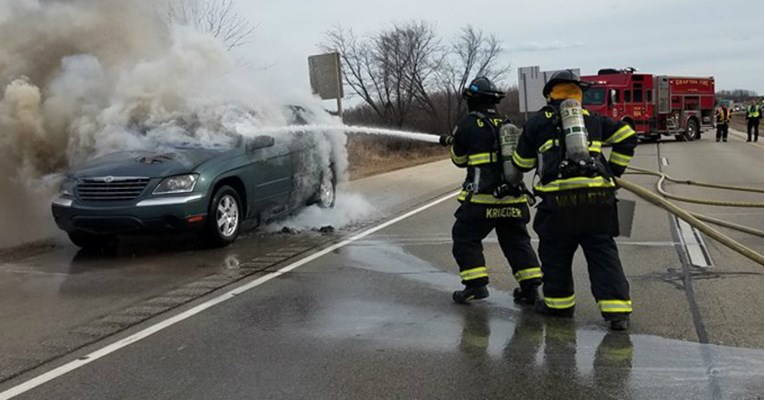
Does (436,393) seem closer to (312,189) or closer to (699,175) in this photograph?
(312,189)

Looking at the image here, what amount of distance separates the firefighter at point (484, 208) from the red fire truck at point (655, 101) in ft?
67.9

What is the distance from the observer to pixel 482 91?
5.15 metres

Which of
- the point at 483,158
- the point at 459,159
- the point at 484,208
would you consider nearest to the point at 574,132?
the point at 483,158

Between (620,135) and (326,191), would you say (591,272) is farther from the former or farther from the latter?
(326,191)

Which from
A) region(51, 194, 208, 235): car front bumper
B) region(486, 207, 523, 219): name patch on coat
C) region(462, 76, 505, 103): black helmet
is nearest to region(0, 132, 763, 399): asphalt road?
region(51, 194, 208, 235): car front bumper

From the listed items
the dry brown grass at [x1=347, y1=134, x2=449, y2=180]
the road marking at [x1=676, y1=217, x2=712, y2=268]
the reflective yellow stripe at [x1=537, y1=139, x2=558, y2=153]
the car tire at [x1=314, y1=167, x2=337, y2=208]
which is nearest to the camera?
the reflective yellow stripe at [x1=537, y1=139, x2=558, y2=153]

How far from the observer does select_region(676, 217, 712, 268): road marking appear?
6.34 metres

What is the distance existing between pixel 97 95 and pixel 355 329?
24.0ft

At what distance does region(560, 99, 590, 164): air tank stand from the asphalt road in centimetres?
118

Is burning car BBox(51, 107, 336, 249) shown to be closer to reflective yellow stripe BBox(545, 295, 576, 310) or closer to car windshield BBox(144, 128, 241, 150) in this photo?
car windshield BBox(144, 128, 241, 150)

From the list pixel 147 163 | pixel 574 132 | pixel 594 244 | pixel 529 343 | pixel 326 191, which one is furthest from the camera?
pixel 326 191

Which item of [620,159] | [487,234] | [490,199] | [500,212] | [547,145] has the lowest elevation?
[487,234]

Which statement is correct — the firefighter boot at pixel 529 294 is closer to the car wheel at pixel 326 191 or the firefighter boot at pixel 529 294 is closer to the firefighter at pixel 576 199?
the firefighter at pixel 576 199

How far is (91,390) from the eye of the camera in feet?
12.1
